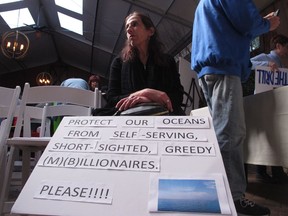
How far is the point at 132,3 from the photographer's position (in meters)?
4.59

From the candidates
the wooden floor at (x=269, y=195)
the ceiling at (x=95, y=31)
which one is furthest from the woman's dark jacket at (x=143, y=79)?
the ceiling at (x=95, y=31)

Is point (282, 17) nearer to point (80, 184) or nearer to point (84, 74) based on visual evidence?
point (80, 184)

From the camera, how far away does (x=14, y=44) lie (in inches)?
211

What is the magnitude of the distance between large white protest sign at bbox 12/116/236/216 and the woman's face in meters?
0.54

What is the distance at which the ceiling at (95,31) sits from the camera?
4.43 meters

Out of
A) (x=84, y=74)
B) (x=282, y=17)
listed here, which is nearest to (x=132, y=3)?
(x=282, y=17)

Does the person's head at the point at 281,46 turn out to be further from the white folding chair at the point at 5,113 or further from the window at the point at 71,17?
the window at the point at 71,17

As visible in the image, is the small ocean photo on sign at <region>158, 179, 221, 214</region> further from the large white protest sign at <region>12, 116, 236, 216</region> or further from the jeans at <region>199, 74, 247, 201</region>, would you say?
the jeans at <region>199, 74, 247, 201</region>

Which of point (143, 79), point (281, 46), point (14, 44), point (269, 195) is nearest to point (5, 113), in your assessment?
point (143, 79)

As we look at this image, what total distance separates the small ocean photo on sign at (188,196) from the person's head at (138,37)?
0.69 metres

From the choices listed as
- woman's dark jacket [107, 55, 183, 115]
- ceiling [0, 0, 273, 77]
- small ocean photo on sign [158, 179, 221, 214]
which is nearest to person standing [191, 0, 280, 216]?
woman's dark jacket [107, 55, 183, 115]

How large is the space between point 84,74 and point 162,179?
12442 mm

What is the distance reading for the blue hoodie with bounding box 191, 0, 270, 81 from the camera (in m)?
1.18

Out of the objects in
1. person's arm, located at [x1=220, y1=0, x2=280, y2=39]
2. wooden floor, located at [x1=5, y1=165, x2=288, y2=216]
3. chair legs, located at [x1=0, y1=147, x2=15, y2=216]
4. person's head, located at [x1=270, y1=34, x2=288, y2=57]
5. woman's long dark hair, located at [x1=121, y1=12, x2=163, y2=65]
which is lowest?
wooden floor, located at [x1=5, y1=165, x2=288, y2=216]
